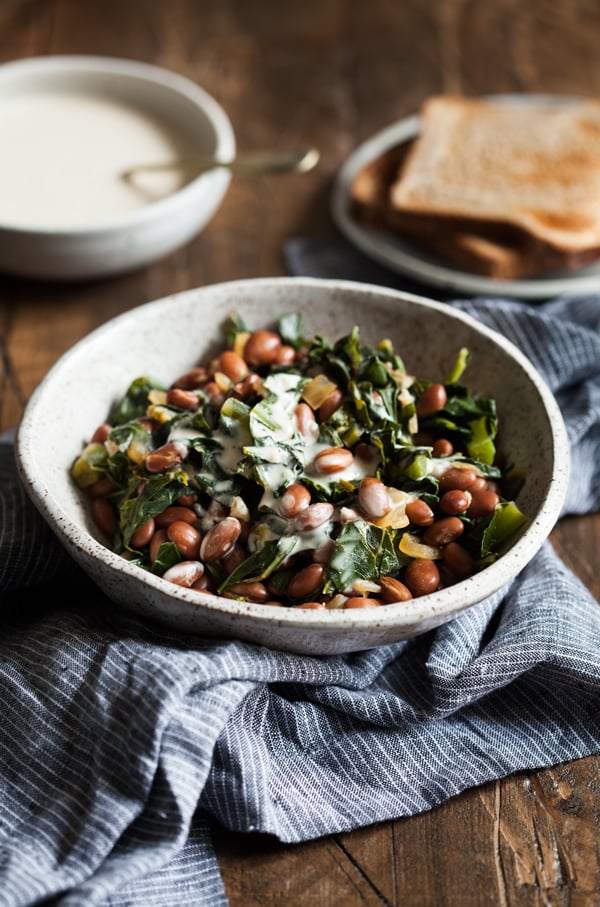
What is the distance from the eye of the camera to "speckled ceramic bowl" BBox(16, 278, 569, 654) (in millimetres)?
1820

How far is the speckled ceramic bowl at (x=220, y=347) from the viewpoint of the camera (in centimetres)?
182

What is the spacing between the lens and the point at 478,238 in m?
3.28

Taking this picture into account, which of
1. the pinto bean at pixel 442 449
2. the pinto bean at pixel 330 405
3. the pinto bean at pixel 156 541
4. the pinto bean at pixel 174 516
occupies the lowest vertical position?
the pinto bean at pixel 442 449

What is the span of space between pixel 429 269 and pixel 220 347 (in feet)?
3.04

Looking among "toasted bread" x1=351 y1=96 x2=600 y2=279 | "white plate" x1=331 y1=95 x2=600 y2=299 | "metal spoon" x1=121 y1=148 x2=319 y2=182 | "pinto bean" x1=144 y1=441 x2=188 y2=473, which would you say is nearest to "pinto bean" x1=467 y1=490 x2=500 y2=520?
"pinto bean" x1=144 y1=441 x2=188 y2=473

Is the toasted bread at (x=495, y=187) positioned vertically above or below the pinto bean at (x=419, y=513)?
below

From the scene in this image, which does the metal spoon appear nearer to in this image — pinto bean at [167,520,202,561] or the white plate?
the white plate

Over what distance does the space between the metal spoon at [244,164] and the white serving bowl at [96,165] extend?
0.12 feet

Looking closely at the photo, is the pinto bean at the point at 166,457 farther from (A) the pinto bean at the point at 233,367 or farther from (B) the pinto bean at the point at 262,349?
(B) the pinto bean at the point at 262,349

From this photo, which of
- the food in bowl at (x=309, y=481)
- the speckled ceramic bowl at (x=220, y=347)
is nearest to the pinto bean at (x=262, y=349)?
the food in bowl at (x=309, y=481)

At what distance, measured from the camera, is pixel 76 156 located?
337 cm

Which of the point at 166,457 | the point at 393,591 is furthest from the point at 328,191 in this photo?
the point at 393,591

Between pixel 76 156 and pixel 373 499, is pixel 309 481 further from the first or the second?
pixel 76 156

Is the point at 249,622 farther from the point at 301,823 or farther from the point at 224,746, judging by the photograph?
the point at 301,823
